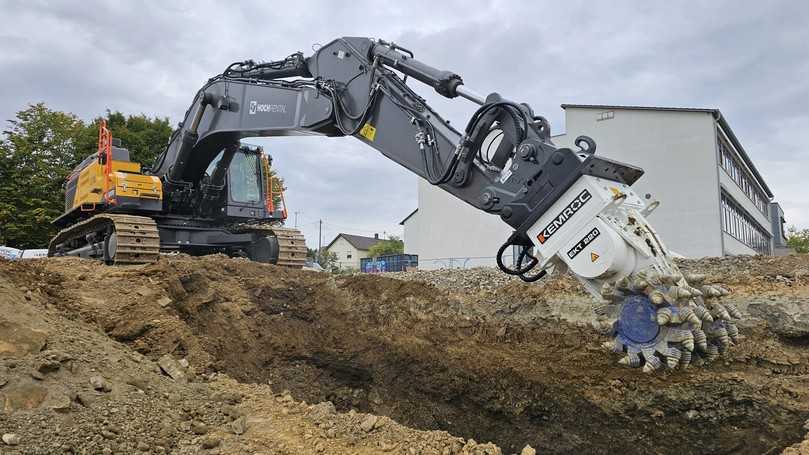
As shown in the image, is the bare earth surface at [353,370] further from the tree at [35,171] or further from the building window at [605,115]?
the tree at [35,171]

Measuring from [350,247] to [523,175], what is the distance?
68.8 metres

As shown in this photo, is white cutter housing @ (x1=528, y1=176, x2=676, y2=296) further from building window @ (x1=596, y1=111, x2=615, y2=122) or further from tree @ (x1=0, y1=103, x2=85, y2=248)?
tree @ (x1=0, y1=103, x2=85, y2=248)

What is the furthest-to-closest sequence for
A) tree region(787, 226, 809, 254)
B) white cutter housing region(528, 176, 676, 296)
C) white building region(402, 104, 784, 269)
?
tree region(787, 226, 809, 254) < white building region(402, 104, 784, 269) < white cutter housing region(528, 176, 676, 296)

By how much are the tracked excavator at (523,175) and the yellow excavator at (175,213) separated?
6.44ft

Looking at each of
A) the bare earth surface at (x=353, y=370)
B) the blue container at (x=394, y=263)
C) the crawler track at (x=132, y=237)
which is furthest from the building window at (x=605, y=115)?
the crawler track at (x=132, y=237)

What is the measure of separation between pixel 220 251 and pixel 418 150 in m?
5.87

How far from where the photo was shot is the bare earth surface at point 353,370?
3785 millimetres

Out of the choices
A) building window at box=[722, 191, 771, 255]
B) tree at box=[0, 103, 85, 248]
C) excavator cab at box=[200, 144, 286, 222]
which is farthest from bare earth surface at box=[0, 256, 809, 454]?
tree at box=[0, 103, 85, 248]

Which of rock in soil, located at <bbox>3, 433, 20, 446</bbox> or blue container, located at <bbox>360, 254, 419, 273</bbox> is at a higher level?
blue container, located at <bbox>360, 254, 419, 273</bbox>

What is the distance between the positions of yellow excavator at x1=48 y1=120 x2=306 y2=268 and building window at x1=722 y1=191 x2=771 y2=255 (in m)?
19.5

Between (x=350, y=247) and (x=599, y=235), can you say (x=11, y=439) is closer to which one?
(x=599, y=235)

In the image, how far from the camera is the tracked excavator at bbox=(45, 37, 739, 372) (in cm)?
347

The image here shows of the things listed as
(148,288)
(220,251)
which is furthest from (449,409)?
(220,251)

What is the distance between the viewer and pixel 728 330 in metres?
3.61
